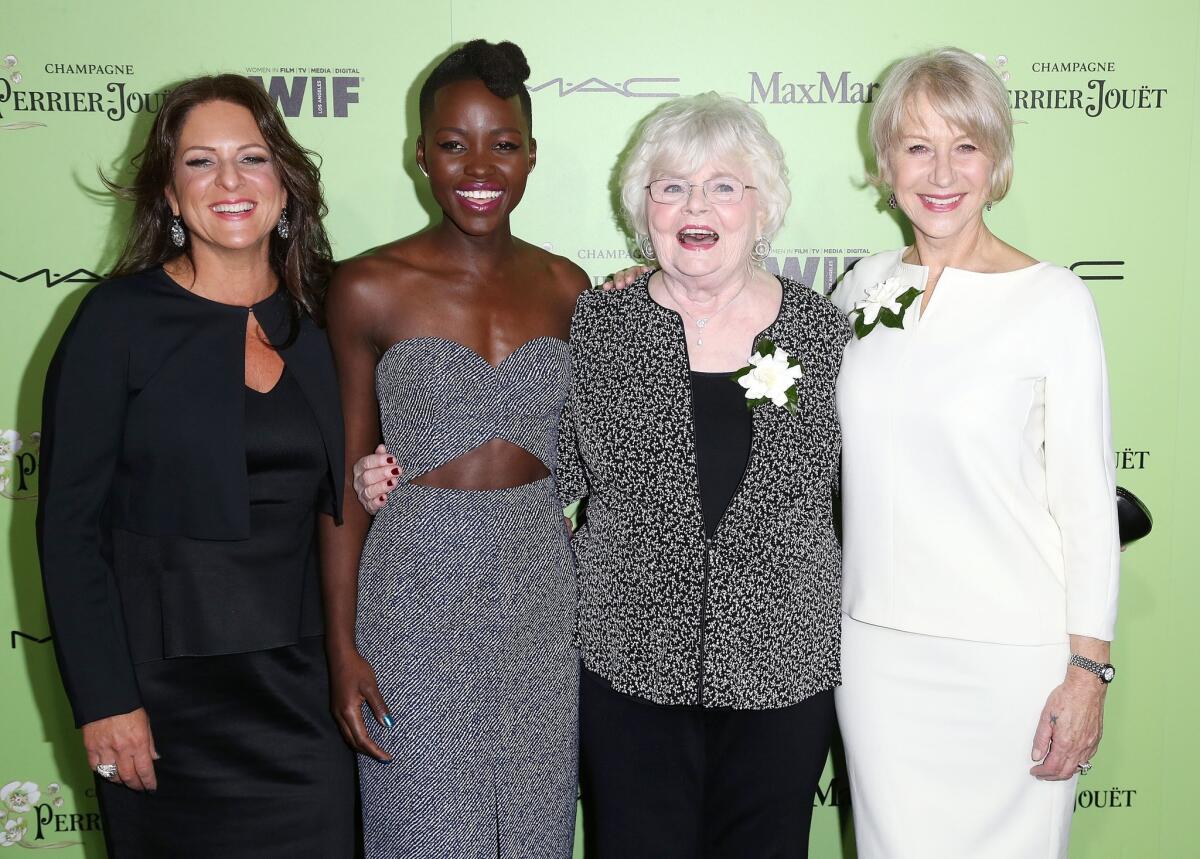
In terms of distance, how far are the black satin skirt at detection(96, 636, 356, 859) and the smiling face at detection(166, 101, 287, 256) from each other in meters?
0.87

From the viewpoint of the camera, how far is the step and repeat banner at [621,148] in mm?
2836

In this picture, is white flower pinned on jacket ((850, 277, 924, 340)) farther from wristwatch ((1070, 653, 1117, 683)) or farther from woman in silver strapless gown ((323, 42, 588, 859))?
wristwatch ((1070, 653, 1117, 683))

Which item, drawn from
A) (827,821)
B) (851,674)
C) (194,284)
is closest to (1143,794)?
(827,821)

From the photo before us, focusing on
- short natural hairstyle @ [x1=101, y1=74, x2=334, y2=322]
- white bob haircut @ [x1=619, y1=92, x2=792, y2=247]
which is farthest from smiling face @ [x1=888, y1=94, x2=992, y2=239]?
short natural hairstyle @ [x1=101, y1=74, x2=334, y2=322]

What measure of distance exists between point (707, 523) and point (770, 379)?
0.31m

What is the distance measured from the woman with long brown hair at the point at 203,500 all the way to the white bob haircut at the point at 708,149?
70 centimetres

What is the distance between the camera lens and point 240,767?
82.7 inches

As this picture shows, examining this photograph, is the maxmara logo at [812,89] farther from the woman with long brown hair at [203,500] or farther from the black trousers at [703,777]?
the black trousers at [703,777]

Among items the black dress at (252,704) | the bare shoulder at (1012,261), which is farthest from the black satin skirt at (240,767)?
the bare shoulder at (1012,261)

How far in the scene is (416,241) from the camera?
2164 millimetres

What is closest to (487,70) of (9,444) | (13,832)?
(9,444)

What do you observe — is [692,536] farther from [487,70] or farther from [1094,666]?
[487,70]

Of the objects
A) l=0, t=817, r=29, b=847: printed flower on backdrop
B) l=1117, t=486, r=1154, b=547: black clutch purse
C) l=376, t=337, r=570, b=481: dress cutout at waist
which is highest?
l=376, t=337, r=570, b=481: dress cutout at waist

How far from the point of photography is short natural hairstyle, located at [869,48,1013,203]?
2.12 metres
